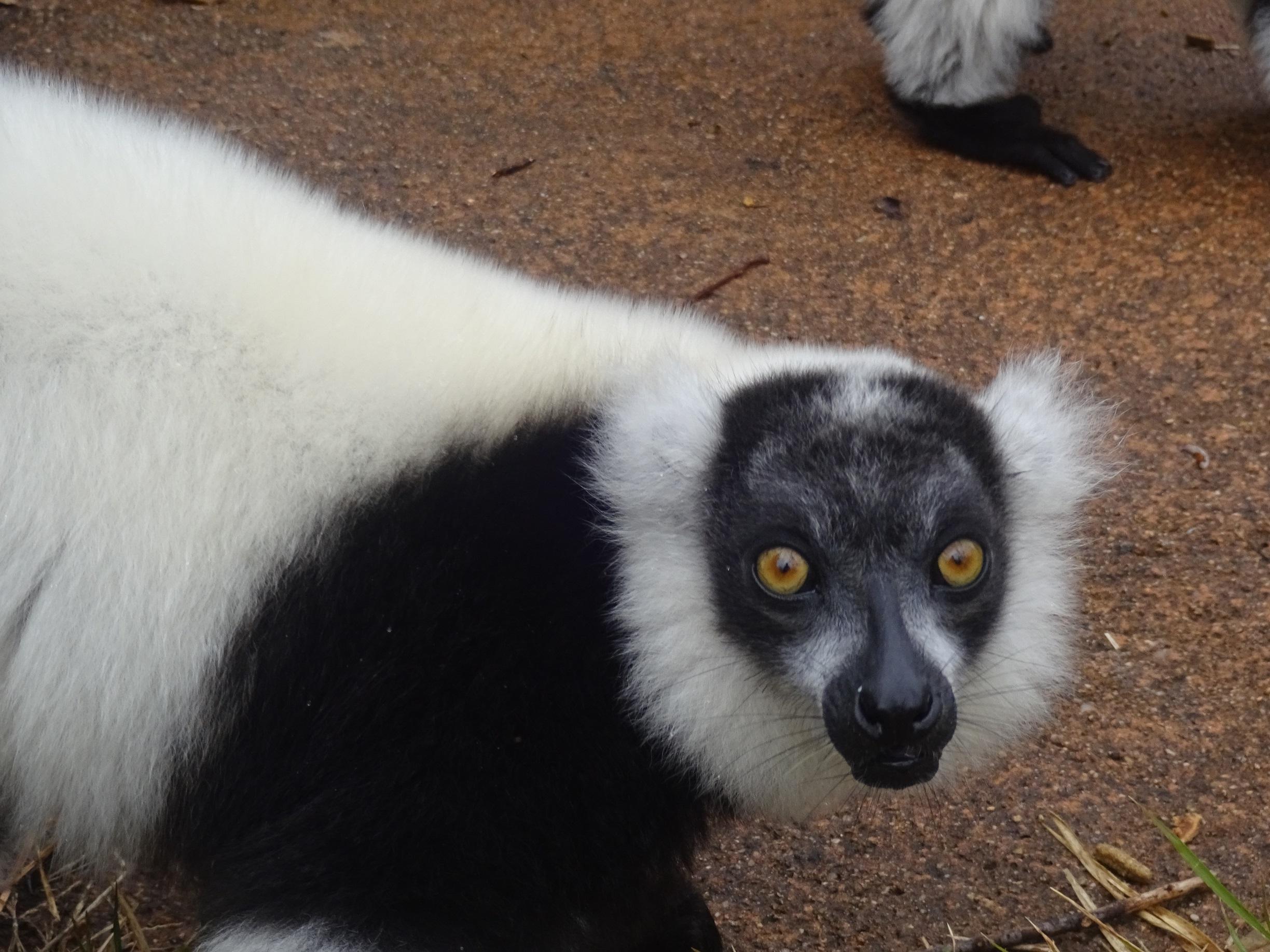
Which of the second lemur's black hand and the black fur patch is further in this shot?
the second lemur's black hand

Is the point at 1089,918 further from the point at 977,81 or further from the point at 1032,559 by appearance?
the point at 977,81

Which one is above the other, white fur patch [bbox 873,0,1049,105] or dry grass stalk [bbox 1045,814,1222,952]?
white fur patch [bbox 873,0,1049,105]

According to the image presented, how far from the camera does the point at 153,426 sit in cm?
293

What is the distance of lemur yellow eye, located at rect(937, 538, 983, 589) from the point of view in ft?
9.76

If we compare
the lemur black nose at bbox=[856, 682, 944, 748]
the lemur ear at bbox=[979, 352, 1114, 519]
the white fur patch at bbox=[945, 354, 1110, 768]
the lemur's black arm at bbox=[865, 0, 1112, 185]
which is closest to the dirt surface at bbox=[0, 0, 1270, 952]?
the lemur's black arm at bbox=[865, 0, 1112, 185]

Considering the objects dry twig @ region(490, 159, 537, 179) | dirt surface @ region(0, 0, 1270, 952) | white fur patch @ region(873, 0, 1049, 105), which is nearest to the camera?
dirt surface @ region(0, 0, 1270, 952)

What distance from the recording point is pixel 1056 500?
134 inches

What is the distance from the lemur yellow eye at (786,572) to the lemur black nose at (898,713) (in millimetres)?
306

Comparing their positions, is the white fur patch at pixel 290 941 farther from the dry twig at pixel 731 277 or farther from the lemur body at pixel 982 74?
the lemur body at pixel 982 74

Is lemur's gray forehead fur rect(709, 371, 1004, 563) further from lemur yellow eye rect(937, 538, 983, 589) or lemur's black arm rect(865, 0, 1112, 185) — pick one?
lemur's black arm rect(865, 0, 1112, 185)

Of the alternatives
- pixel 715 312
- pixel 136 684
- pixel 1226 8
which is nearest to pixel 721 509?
pixel 136 684

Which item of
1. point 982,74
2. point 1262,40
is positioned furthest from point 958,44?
point 1262,40

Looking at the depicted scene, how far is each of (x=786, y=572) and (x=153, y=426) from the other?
1.40m

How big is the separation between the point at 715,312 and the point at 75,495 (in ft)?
12.2
